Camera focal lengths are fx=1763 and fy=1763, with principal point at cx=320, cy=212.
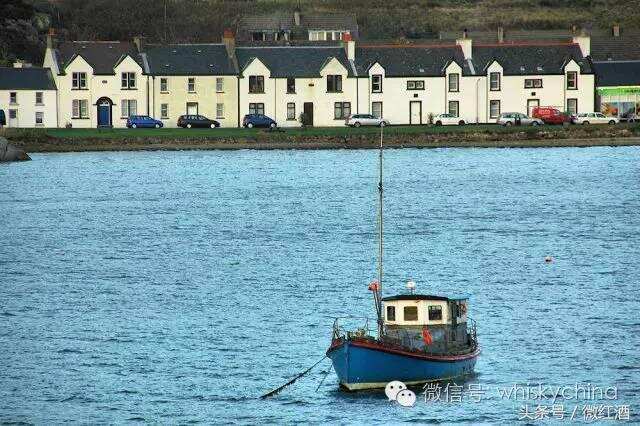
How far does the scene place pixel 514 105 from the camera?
150 metres

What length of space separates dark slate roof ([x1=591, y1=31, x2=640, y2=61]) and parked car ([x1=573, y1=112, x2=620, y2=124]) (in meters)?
10.8

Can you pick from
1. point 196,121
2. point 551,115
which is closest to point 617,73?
point 551,115

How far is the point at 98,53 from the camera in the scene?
150 m

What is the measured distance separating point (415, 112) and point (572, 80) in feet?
44.6

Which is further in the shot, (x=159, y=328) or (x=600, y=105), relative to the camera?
(x=600, y=105)

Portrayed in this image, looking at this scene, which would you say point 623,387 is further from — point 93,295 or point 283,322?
point 93,295

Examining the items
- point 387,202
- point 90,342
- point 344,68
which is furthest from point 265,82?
point 90,342

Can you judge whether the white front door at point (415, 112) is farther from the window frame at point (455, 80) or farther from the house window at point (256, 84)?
the house window at point (256, 84)

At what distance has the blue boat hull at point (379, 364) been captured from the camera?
4694 centimetres

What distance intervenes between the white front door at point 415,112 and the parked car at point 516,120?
6991 mm

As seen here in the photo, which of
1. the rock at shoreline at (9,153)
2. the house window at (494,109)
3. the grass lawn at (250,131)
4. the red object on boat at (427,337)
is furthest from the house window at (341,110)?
the red object on boat at (427,337)

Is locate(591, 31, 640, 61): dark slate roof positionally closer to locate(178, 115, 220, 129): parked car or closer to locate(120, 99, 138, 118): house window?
locate(178, 115, 220, 129): parked car

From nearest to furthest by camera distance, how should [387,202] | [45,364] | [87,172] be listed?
[45,364] → [387,202] → [87,172]

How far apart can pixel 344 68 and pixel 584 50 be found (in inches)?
851
